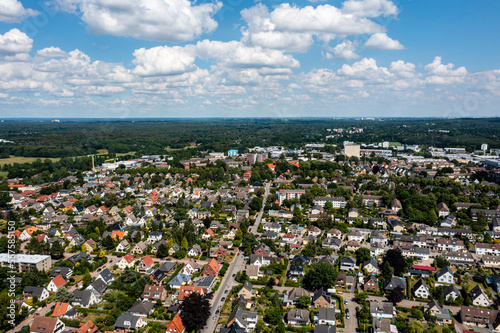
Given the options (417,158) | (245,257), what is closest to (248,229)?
(245,257)

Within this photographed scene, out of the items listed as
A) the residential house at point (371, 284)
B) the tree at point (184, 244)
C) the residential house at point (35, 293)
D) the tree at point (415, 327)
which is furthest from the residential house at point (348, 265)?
the residential house at point (35, 293)

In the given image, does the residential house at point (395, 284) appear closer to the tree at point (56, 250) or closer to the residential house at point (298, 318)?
the residential house at point (298, 318)

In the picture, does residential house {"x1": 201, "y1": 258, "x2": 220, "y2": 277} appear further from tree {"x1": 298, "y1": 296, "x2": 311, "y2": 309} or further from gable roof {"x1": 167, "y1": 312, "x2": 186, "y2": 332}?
tree {"x1": 298, "y1": 296, "x2": 311, "y2": 309}

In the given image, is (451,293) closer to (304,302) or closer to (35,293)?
(304,302)

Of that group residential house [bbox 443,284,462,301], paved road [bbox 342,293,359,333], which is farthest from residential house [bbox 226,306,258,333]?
residential house [bbox 443,284,462,301]

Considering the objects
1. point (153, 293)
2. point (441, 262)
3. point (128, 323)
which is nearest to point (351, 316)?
point (441, 262)
